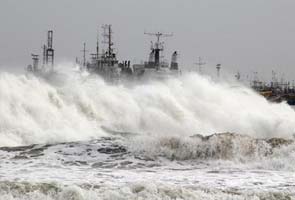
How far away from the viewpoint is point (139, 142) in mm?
21688

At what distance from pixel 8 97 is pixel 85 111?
5787 mm

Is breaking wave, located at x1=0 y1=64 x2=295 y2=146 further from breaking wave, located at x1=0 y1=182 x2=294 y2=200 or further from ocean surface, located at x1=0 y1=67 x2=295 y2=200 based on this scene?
breaking wave, located at x1=0 y1=182 x2=294 y2=200

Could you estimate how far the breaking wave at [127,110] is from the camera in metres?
29.9

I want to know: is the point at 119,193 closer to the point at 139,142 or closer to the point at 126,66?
the point at 139,142

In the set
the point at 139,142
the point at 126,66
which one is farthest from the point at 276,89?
the point at 139,142

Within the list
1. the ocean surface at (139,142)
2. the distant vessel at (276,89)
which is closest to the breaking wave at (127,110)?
the ocean surface at (139,142)

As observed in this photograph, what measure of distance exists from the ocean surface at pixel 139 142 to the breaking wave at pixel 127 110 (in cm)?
7

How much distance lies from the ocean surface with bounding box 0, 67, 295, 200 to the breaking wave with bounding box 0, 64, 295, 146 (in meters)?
0.07

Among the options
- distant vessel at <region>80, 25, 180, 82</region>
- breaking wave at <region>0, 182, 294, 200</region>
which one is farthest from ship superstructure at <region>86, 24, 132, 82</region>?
breaking wave at <region>0, 182, 294, 200</region>

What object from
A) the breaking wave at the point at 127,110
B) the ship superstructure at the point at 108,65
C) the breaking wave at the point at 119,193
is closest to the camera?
the breaking wave at the point at 119,193

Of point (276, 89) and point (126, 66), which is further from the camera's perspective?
point (276, 89)

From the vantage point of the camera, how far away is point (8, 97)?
30578 mm

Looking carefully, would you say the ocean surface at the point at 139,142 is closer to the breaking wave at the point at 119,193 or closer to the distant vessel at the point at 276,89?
the breaking wave at the point at 119,193

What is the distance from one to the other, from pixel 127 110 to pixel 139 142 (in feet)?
49.5
